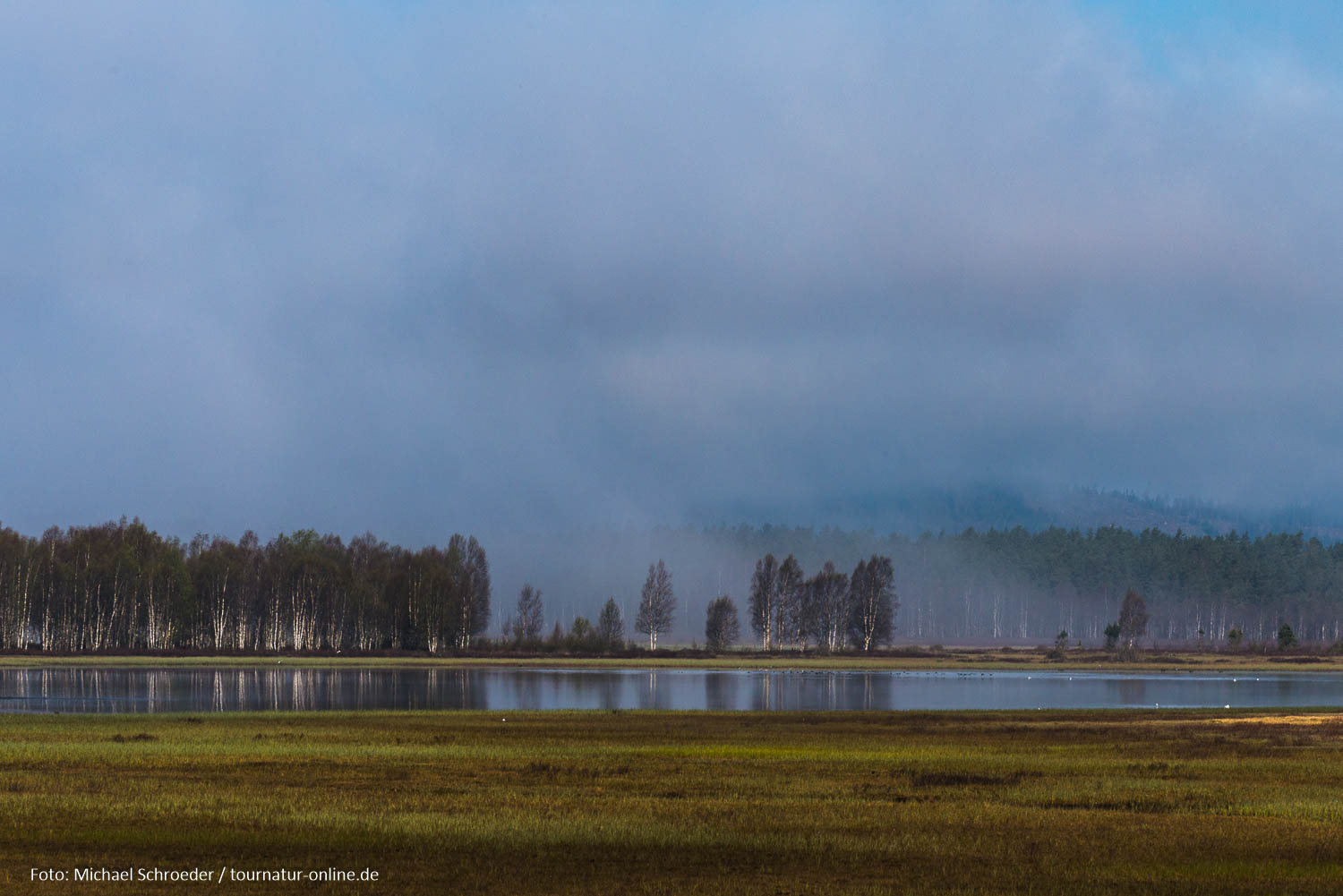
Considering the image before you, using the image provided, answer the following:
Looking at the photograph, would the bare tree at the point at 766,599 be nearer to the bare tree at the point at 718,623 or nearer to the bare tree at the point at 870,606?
the bare tree at the point at 718,623

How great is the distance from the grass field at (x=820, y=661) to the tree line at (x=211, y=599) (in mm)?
14882

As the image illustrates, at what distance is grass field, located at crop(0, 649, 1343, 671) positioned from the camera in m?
122

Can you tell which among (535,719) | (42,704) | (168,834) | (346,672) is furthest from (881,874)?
(346,672)

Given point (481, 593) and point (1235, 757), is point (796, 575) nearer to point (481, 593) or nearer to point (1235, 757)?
point (481, 593)

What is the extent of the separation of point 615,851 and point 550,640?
138m

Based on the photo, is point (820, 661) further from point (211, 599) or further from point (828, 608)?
point (211, 599)

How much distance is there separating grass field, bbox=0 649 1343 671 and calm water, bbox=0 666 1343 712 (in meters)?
13.3

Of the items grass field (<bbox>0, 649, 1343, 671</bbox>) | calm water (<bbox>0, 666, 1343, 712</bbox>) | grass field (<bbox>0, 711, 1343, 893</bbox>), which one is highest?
grass field (<bbox>0, 711, 1343, 893</bbox>)

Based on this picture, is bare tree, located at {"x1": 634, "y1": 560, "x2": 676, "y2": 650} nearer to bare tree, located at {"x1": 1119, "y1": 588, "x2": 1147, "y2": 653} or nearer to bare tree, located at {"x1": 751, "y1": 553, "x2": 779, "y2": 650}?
bare tree, located at {"x1": 751, "y1": 553, "x2": 779, "y2": 650}

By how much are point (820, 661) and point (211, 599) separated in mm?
76536

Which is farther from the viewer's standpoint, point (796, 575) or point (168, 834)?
point (796, 575)

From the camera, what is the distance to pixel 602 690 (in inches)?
3147

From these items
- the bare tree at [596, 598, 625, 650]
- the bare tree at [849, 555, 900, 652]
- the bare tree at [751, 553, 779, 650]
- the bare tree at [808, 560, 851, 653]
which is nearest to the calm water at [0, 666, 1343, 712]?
the bare tree at [596, 598, 625, 650]

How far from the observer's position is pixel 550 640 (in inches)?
6156
